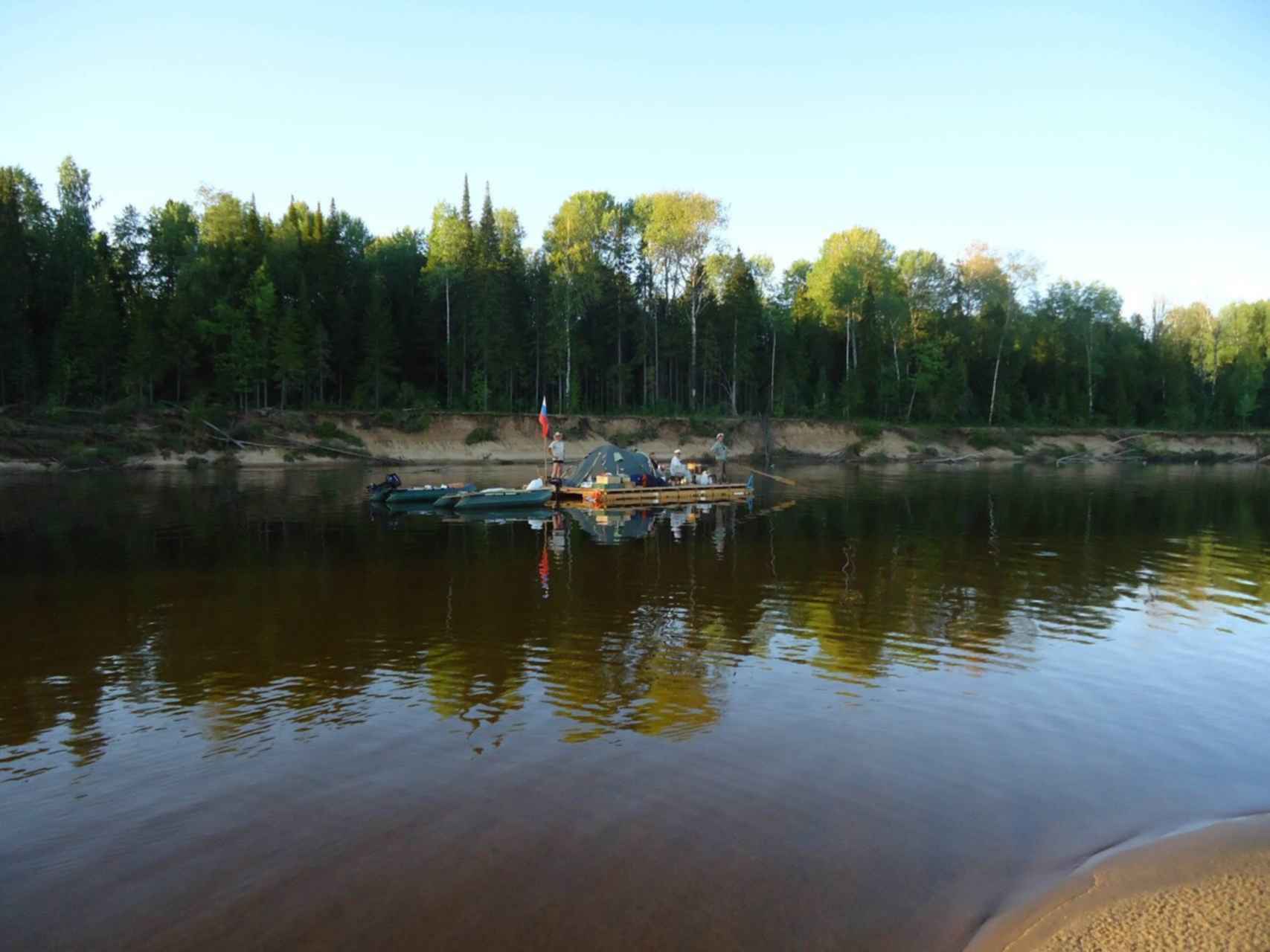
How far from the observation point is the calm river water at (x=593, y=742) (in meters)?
5.55

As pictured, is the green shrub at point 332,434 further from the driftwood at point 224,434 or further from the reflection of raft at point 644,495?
the reflection of raft at point 644,495

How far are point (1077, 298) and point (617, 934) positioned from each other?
105024 mm

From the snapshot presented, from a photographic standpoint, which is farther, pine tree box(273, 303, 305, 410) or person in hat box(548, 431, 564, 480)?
pine tree box(273, 303, 305, 410)

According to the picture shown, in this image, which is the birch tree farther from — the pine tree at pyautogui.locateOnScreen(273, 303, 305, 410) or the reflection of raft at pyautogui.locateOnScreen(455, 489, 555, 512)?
the reflection of raft at pyautogui.locateOnScreen(455, 489, 555, 512)

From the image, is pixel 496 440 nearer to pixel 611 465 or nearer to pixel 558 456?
pixel 558 456

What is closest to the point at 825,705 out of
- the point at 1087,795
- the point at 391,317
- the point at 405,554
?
the point at 1087,795

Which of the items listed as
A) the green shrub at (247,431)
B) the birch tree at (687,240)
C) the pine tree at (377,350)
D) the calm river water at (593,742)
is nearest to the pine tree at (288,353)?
the green shrub at (247,431)

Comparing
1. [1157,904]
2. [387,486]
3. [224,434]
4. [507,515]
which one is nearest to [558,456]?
[507,515]

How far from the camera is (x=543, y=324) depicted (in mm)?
66000

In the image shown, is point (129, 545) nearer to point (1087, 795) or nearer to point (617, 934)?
point (617, 934)

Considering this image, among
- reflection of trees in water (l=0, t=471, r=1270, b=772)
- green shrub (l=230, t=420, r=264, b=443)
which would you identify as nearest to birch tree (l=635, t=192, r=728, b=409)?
green shrub (l=230, t=420, r=264, b=443)

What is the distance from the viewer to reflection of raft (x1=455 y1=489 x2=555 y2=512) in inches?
1120

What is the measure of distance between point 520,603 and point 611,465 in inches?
677

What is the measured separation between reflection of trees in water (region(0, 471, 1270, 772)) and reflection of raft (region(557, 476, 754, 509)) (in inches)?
90.8
